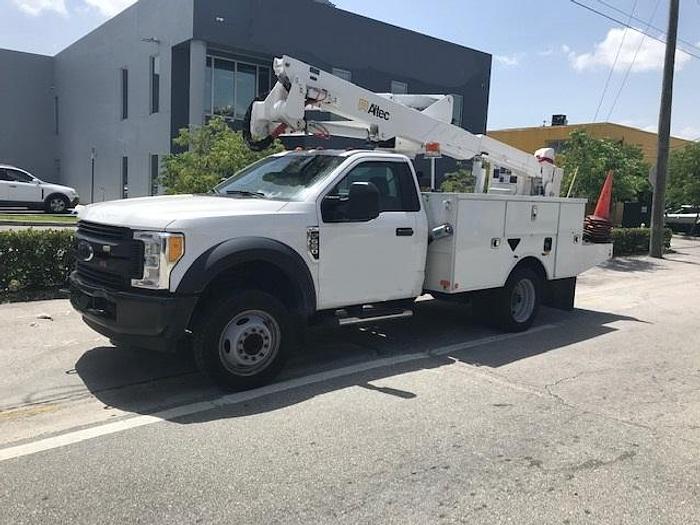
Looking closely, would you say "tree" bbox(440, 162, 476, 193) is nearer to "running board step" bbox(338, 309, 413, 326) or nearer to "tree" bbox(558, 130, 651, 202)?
"tree" bbox(558, 130, 651, 202)

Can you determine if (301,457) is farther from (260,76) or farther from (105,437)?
(260,76)

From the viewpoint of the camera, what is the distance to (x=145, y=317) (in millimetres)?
4934

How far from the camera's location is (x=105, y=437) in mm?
4336

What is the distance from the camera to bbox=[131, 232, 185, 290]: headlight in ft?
16.1

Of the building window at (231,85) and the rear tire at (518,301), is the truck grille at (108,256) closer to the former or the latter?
the rear tire at (518,301)

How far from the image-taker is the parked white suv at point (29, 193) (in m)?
22.7

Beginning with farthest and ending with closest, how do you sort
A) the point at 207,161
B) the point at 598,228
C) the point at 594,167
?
the point at 594,167 → the point at 207,161 → the point at 598,228

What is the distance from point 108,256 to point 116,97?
76.6 ft

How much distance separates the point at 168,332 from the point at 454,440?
2.32 meters

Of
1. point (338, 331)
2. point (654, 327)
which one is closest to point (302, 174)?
point (338, 331)

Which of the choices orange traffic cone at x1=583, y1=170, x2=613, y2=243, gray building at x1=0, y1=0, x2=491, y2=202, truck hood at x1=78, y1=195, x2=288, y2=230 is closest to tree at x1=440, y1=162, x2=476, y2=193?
gray building at x1=0, y1=0, x2=491, y2=202

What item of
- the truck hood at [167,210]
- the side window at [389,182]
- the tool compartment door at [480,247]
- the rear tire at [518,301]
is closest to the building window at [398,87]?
the rear tire at [518,301]

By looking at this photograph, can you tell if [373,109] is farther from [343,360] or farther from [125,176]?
[125,176]

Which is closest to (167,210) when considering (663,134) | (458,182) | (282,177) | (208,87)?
(282,177)
